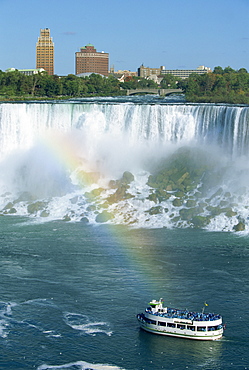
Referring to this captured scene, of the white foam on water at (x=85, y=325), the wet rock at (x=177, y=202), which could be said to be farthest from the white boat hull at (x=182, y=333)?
the wet rock at (x=177, y=202)

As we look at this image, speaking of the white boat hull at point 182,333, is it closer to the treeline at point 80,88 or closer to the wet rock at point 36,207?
the wet rock at point 36,207

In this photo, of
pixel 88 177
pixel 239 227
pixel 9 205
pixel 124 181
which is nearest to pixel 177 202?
pixel 124 181

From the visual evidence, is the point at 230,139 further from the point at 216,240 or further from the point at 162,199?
the point at 216,240

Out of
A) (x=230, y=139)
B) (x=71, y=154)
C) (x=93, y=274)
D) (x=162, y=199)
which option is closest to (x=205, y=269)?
(x=93, y=274)

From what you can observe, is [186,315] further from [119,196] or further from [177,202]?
[119,196]

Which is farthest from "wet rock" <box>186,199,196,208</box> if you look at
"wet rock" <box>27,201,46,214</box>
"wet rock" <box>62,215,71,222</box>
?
"wet rock" <box>27,201,46,214</box>

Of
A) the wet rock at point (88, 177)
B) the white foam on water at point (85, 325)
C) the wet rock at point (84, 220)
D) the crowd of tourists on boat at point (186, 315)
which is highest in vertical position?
the wet rock at point (88, 177)

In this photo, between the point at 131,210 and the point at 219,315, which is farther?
the point at 131,210
